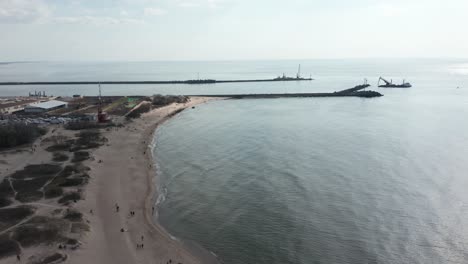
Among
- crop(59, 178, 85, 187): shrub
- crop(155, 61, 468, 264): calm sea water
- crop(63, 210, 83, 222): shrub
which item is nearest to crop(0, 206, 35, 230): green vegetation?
crop(63, 210, 83, 222): shrub

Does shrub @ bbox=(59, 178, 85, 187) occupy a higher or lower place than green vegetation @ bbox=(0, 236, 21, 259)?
higher

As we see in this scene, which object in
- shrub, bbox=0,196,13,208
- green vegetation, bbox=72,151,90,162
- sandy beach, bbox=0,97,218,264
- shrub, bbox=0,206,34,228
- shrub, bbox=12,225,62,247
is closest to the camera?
sandy beach, bbox=0,97,218,264

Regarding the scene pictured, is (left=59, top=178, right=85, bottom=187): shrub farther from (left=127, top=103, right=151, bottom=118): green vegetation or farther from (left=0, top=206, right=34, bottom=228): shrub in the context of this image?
(left=127, top=103, right=151, bottom=118): green vegetation

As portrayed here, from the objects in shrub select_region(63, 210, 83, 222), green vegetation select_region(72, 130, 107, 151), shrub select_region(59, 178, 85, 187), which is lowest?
shrub select_region(63, 210, 83, 222)

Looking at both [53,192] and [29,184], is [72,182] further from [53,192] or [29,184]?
[29,184]

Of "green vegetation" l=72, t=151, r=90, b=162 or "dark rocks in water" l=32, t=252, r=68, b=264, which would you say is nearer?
"dark rocks in water" l=32, t=252, r=68, b=264

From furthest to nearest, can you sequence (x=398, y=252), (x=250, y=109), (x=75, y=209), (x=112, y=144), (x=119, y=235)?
(x=250, y=109) < (x=112, y=144) < (x=75, y=209) < (x=119, y=235) < (x=398, y=252)

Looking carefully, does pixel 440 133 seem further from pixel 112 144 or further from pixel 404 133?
pixel 112 144

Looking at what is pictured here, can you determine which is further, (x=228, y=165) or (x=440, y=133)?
(x=440, y=133)

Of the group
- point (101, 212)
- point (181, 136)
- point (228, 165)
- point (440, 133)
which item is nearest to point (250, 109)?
point (181, 136)
